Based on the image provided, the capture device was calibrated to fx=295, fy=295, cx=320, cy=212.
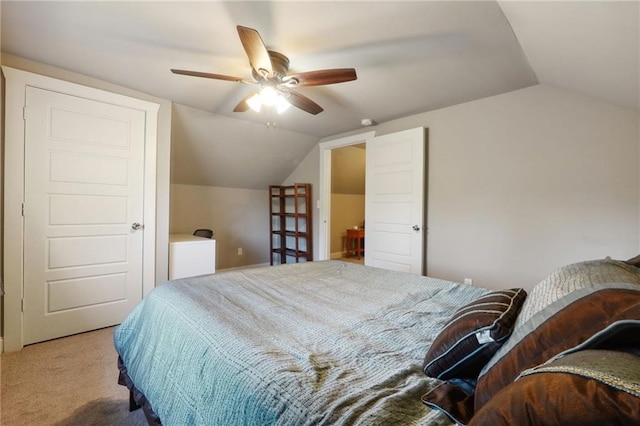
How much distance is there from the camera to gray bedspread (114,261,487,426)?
746mm

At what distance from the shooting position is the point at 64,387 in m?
1.86

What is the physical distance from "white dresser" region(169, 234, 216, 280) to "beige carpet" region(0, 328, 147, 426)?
2.98 feet

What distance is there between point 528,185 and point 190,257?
3497 millimetres

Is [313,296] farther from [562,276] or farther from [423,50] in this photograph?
[423,50]

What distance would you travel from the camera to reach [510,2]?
152 cm

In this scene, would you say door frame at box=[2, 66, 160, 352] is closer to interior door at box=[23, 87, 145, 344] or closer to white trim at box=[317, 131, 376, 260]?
interior door at box=[23, 87, 145, 344]

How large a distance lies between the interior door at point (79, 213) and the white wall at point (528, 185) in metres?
3.13

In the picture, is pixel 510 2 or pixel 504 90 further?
pixel 504 90

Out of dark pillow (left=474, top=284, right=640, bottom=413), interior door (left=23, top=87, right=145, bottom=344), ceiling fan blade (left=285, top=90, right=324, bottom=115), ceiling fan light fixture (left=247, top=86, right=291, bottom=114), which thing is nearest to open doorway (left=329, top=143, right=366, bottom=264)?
ceiling fan blade (left=285, top=90, right=324, bottom=115)

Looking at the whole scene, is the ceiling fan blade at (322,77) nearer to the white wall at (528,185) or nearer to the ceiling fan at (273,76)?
the ceiling fan at (273,76)

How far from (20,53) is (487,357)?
3.51m

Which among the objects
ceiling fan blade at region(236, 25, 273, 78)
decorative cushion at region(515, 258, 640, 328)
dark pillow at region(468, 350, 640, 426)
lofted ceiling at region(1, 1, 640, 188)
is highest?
lofted ceiling at region(1, 1, 640, 188)

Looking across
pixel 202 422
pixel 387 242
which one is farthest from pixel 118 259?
pixel 387 242

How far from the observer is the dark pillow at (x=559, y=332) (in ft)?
2.02
